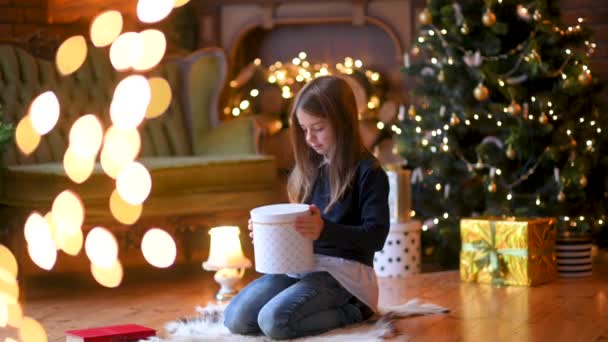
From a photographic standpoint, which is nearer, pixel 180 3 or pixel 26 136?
pixel 26 136

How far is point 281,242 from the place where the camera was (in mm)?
2490

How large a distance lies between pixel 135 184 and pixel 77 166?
20 cm

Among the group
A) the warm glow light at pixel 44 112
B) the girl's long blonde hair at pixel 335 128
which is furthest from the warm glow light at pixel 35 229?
the girl's long blonde hair at pixel 335 128

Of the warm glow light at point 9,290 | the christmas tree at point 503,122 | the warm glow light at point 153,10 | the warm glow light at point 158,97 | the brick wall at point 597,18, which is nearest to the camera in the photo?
the warm glow light at point 9,290

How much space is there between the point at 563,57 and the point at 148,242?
1.63 meters

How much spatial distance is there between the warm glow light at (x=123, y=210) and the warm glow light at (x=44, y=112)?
24.1 inches

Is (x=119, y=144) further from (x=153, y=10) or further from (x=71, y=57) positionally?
(x=153, y=10)

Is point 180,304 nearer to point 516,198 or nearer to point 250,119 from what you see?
point 250,119

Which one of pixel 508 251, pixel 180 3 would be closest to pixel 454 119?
pixel 508 251

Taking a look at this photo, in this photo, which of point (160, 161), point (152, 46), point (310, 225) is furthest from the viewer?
point (152, 46)

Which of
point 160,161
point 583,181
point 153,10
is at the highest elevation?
point 153,10

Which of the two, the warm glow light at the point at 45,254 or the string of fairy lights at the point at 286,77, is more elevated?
the string of fairy lights at the point at 286,77

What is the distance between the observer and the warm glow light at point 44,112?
393 centimetres

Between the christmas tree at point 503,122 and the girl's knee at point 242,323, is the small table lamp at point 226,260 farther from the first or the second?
the christmas tree at point 503,122
